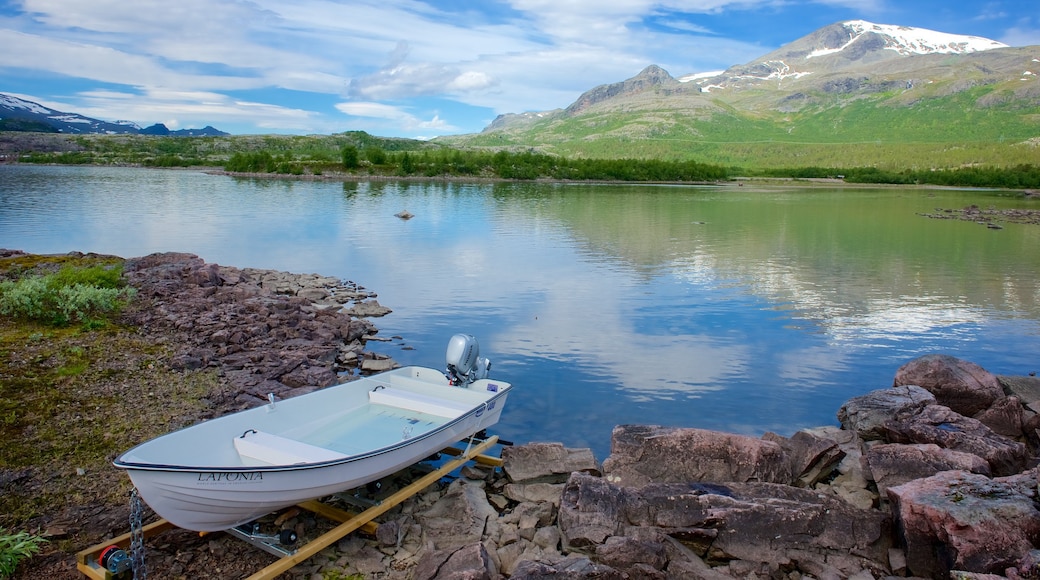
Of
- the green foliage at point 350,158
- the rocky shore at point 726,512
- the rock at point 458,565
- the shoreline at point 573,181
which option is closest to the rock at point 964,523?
the rocky shore at point 726,512

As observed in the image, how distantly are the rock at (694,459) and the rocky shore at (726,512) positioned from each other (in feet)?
0.07

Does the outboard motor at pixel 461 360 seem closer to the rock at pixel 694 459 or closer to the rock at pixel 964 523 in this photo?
the rock at pixel 694 459

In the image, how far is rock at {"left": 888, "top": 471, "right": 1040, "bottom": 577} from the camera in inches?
296

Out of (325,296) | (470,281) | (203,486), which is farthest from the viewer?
(470,281)

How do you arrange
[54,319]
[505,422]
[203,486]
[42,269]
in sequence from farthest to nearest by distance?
[42,269] → [54,319] → [505,422] → [203,486]

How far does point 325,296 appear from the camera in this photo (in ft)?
81.7

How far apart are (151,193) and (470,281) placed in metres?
61.8

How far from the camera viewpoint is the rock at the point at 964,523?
752 cm

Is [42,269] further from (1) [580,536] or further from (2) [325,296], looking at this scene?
(1) [580,536]

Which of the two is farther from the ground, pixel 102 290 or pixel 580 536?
pixel 102 290

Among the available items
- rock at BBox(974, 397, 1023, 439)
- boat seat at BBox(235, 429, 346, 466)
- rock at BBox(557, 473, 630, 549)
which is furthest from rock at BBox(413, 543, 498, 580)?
rock at BBox(974, 397, 1023, 439)

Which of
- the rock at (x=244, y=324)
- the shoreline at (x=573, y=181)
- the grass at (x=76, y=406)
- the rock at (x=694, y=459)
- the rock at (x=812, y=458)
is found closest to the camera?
the grass at (x=76, y=406)

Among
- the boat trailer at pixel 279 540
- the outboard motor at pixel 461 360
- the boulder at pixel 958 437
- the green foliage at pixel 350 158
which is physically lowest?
the boat trailer at pixel 279 540

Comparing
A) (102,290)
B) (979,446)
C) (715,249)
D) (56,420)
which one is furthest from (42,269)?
(715,249)
